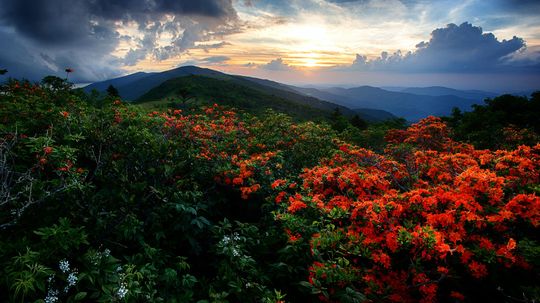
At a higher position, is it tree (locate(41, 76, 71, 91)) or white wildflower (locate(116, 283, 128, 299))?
tree (locate(41, 76, 71, 91))

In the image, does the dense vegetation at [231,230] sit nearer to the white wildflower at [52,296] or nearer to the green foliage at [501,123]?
the white wildflower at [52,296]

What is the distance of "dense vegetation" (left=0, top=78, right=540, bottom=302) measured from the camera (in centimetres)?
359

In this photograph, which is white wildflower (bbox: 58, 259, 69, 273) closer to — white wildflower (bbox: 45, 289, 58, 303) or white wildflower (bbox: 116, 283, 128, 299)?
white wildflower (bbox: 45, 289, 58, 303)

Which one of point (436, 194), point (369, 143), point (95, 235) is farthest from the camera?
point (369, 143)

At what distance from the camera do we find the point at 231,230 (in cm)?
525

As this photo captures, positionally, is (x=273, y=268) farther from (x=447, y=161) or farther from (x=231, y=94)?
(x=231, y=94)

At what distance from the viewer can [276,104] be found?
406 feet

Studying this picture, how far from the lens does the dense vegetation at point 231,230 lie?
359cm

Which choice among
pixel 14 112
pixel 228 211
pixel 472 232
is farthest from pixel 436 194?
pixel 14 112

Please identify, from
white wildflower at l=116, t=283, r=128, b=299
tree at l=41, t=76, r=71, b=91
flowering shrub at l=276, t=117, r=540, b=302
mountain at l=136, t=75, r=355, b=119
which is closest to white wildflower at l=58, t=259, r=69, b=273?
white wildflower at l=116, t=283, r=128, b=299

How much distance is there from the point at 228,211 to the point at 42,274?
4.89 meters

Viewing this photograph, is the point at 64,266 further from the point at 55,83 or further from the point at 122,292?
the point at 55,83

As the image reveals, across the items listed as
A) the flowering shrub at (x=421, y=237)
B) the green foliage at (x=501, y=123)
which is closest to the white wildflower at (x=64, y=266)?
the flowering shrub at (x=421, y=237)

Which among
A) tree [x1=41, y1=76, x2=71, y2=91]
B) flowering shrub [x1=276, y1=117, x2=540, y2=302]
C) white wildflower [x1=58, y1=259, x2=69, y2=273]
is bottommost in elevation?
flowering shrub [x1=276, y1=117, x2=540, y2=302]
